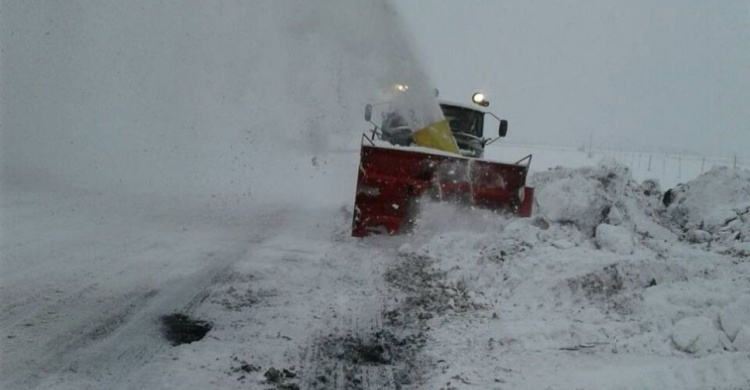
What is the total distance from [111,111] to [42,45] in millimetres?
1854

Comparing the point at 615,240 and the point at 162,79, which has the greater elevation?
the point at 162,79

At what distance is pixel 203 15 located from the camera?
1243 cm

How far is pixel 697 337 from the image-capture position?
364cm

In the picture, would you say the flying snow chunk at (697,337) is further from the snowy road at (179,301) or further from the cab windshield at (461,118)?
the cab windshield at (461,118)

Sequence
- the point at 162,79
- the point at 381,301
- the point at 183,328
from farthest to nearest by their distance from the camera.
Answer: the point at 162,79
the point at 381,301
the point at 183,328

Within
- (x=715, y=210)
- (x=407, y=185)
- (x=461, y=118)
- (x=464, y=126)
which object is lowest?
(x=715, y=210)

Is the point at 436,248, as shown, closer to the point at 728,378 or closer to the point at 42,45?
the point at 728,378

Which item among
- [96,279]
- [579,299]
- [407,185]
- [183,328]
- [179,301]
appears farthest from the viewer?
[407,185]

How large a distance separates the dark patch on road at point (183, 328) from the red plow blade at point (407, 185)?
360 centimetres

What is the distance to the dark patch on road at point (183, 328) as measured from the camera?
152 inches

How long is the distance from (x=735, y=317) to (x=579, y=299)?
51.5 inches

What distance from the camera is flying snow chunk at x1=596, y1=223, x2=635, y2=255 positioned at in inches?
238

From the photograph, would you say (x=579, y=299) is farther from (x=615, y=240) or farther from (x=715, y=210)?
(x=715, y=210)

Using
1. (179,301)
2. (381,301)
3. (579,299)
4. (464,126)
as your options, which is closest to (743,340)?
(579,299)
